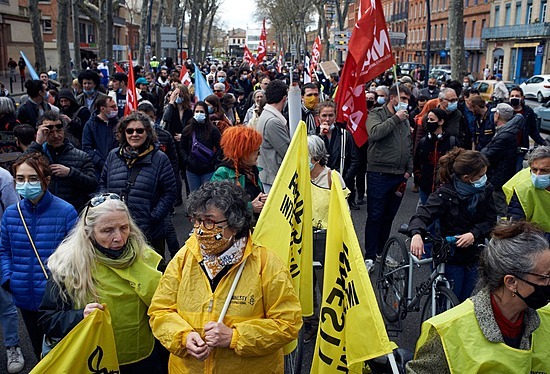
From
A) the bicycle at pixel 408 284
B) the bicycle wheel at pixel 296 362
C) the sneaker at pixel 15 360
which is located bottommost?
the sneaker at pixel 15 360

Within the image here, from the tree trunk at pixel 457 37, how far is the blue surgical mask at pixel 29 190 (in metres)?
18.2

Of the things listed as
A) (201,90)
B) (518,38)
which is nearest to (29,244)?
(201,90)

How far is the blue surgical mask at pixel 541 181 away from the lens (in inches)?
178

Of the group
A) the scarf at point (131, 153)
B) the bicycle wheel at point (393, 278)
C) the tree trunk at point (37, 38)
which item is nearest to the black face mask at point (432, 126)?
the bicycle wheel at point (393, 278)

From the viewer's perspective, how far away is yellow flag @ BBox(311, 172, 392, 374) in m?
2.44

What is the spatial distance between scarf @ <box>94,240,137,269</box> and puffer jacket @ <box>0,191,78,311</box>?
0.92 metres

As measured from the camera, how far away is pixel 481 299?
2381 mm

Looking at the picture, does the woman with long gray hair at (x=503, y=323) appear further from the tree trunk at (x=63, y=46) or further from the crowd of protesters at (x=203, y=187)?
the tree trunk at (x=63, y=46)

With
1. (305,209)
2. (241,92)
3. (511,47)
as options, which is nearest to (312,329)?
(305,209)

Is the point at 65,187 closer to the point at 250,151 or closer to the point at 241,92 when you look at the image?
the point at 250,151

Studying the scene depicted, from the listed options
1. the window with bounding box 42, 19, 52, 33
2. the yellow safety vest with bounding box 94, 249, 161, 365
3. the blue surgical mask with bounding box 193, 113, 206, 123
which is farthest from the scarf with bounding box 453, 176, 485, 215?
the window with bounding box 42, 19, 52, 33

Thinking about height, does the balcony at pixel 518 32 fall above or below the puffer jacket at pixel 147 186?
above

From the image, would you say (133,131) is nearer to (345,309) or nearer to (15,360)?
(15,360)

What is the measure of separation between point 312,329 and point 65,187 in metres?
2.56
